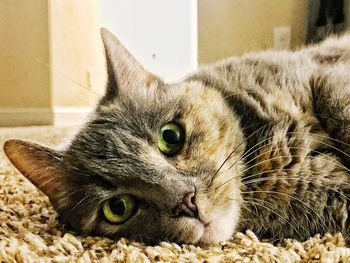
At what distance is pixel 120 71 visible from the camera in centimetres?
126

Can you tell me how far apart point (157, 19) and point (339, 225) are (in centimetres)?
377

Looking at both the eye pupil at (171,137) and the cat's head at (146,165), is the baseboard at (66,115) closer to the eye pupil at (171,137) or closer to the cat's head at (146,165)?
the cat's head at (146,165)

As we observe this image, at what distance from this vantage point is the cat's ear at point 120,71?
1.23 metres

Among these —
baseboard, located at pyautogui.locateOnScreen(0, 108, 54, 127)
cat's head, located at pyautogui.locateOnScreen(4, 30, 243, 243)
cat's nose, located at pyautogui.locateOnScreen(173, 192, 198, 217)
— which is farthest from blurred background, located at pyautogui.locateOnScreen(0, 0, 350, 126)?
cat's nose, located at pyautogui.locateOnScreen(173, 192, 198, 217)

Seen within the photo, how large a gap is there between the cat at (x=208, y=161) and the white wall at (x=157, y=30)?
2.59 meters

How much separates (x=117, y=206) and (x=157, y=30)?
366 cm

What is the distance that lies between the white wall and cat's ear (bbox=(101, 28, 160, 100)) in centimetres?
246

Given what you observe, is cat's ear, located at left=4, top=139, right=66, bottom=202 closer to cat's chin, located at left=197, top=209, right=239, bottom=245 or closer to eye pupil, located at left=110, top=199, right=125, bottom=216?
eye pupil, located at left=110, top=199, right=125, bottom=216

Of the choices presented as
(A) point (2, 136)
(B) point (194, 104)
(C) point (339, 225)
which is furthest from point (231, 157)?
(A) point (2, 136)

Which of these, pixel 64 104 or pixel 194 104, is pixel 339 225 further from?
pixel 64 104

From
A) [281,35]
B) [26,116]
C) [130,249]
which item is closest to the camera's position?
[130,249]

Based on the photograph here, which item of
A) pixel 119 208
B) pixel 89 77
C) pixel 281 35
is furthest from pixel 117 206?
pixel 89 77

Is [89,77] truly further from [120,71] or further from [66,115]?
[120,71]

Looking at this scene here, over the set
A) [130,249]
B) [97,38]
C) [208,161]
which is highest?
[97,38]
